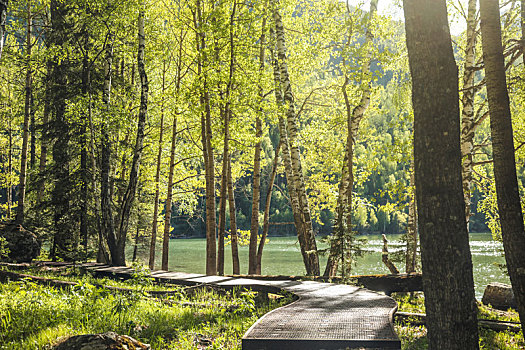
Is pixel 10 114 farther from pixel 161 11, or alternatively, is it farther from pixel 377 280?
pixel 377 280

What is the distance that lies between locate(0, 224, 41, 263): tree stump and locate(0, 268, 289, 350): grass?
8397 millimetres

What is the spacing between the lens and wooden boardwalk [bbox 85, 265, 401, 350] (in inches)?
158

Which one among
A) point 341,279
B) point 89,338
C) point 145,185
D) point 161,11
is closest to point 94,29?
point 161,11

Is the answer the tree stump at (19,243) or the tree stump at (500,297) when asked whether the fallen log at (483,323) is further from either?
the tree stump at (19,243)

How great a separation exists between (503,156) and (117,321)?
18.4 feet

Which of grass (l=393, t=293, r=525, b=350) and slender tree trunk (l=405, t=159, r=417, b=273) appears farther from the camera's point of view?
slender tree trunk (l=405, t=159, r=417, b=273)

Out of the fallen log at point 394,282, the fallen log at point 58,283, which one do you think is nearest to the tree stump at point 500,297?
the fallen log at point 394,282

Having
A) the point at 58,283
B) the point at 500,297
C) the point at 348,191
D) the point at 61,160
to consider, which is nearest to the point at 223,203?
the point at 348,191

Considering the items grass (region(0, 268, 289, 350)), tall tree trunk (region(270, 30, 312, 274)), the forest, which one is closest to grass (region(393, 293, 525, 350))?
the forest

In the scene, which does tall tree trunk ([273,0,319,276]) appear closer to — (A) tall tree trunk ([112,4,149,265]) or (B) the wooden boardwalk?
(A) tall tree trunk ([112,4,149,265])

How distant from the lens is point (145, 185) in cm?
2086

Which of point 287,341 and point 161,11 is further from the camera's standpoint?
point 161,11

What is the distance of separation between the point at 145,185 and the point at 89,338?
58.6 feet

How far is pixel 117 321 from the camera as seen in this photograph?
5344 mm
